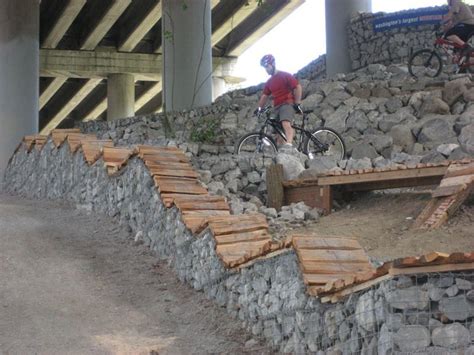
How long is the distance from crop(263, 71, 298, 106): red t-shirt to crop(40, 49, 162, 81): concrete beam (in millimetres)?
16398

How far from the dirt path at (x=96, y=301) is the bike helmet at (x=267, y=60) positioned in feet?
12.4

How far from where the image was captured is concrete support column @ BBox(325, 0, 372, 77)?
61.1ft

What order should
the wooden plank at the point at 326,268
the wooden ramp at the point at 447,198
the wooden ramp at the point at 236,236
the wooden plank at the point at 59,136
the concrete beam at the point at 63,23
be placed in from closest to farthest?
the wooden plank at the point at 326,268 < the wooden ramp at the point at 236,236 < the wooden ramp at the point at 447,198 < the wooden plank at the point at 59,136 < the concrete beam at the point at 63,23

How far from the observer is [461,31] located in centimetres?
1380

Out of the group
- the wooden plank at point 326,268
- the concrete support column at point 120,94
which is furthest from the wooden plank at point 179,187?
the concrete support column at point 120,94

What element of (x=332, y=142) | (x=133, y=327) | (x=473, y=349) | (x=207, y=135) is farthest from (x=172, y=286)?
(x=207, y=135)

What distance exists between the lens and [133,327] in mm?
6281

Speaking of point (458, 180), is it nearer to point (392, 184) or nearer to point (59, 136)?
point (392, 184)

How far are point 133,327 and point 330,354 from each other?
6.04 ft

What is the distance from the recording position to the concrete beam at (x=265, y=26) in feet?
89.5

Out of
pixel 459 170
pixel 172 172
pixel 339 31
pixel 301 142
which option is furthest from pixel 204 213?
pixel 339 31

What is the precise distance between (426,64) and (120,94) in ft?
49.2

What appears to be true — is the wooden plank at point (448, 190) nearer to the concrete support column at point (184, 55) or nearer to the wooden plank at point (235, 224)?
the wooden plank at point (235, 224)

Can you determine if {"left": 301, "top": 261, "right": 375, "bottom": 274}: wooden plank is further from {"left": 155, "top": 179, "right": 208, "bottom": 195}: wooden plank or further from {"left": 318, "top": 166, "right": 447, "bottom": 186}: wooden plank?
{"left": 318, "top": 166, "right": 447, "bottom": 186}: wooden plank
